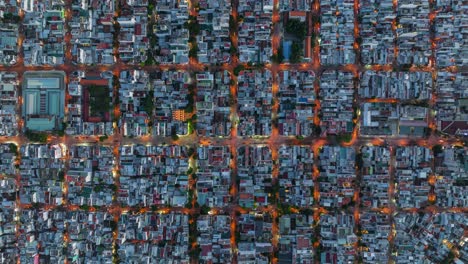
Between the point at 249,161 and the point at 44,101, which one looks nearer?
the point at 249,161

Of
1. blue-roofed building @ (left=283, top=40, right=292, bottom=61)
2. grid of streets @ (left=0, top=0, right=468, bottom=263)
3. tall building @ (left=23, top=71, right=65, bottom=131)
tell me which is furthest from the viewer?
tall building @ (left=23, top=71, right=65, bottom=131)

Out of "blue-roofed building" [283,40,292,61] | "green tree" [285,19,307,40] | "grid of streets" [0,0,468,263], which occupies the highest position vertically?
"green tree" [285,19,307,40]

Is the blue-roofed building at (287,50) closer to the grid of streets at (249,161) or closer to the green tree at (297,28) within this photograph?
the grid of streets at (249,161)

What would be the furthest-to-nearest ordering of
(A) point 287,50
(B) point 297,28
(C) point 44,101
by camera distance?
(C) point 44,101 < (A) point 287,50 < (B) point 297,28

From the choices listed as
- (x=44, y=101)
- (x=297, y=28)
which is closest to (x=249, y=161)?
(x=297, y=28)

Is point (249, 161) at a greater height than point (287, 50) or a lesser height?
lesser

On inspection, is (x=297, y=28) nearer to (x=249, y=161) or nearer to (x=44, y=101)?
(x=249, y=161)

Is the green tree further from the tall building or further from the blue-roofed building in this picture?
the tall building

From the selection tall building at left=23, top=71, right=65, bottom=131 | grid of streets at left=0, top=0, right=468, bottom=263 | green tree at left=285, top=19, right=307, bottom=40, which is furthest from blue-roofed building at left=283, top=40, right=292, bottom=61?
tall building at left=23, top=71, right=65, bottom=131

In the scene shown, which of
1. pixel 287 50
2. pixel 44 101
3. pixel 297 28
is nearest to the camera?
pixel 297 28

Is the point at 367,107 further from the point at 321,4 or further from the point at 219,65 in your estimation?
the point at 219,65

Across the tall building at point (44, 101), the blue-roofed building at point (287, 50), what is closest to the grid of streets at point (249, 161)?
the blue-roofed building at point (287, 50)
